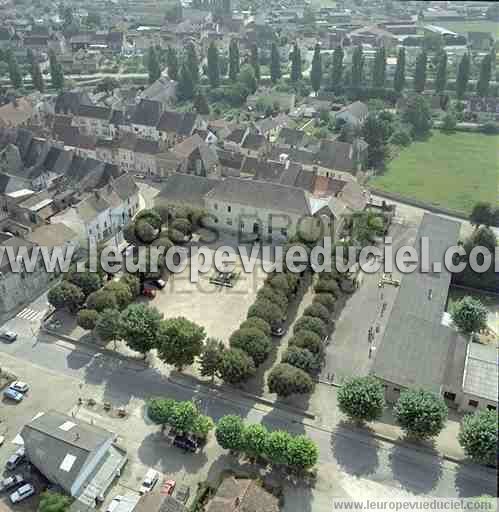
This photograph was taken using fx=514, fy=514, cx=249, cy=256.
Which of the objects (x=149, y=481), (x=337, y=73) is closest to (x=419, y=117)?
(x=337, y=73)

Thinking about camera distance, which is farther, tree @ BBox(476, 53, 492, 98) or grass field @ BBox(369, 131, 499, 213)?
tree @ BBox(476, 53, 492, 98)

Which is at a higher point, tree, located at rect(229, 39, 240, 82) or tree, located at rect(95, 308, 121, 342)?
tree, located at rect(229, 39, 240, 82)

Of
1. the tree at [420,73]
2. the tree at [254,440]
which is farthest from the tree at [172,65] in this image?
the tree at [254,440]

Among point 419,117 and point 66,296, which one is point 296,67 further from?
point 66,296

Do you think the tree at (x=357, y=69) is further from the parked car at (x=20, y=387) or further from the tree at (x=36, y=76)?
the parked car at (x=20, y=387)

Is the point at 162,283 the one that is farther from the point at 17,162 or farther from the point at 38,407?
the point at 17,162

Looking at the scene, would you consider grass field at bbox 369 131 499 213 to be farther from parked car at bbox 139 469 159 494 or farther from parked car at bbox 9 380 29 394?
parked car at bbox 9 380 29 394

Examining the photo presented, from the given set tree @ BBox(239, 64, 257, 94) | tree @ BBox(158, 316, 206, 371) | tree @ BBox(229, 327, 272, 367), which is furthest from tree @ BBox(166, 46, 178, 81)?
tree @ BBox(229, 327, 272, 367)
